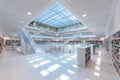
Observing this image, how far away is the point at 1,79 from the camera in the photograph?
288 cm

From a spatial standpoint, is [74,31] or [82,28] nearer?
[82,28]

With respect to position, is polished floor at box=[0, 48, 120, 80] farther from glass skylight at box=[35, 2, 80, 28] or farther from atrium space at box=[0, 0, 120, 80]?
glass skylight at box=[35, 2, 80, 28]

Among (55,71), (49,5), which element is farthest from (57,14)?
(55,71)

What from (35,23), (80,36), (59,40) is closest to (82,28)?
(80,36)

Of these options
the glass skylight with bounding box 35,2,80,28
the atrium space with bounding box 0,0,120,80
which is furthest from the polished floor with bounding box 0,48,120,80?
the glass skylight with bounding box 35,2,80,28

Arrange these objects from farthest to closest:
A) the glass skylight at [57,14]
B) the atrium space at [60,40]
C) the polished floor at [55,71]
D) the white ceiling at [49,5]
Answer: the glass skylight at [57,14]
the white ceiling at [49,5]
the atrium space at [60,40]
the polished floor at [55,71]

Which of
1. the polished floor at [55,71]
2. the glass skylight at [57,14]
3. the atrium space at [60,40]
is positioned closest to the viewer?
the polished floor at [55,71]

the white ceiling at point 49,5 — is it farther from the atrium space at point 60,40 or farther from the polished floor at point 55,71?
the polished floor at point 55,71

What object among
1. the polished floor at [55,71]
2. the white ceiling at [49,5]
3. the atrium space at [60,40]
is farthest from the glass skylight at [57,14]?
the polished floor at [55,71]

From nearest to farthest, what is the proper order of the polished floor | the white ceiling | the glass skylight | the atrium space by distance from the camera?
the polished floor, the atrium space, the white ceiling, the glass skylight

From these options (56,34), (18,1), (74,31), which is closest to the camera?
(18,1)

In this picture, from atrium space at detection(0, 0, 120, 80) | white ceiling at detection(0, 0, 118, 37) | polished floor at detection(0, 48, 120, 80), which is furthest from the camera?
white ceiling at detection(0, 0, 118, 37)

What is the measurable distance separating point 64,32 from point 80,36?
264 inches

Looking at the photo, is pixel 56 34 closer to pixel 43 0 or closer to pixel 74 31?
pixel 74 31
